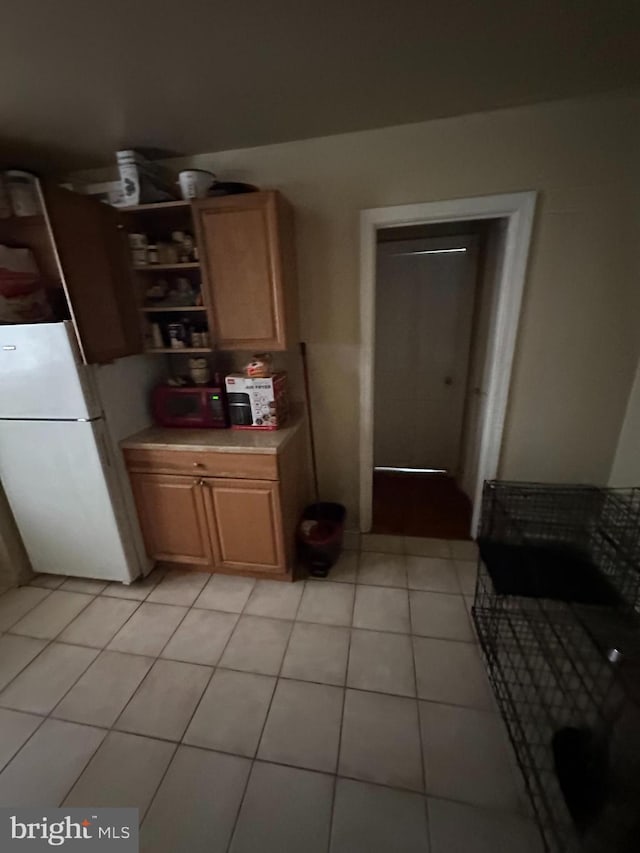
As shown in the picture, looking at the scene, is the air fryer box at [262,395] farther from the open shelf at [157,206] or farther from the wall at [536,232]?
the open shelf at [157,206]

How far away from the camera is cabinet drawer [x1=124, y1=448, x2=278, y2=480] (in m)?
1.78

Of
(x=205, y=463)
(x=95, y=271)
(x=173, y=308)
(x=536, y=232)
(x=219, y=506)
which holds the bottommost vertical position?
(x=219, y=506)

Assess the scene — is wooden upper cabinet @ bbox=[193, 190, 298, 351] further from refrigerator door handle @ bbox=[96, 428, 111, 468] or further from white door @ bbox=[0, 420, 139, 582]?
white door @ bbox=[0, 420, 139, 582]

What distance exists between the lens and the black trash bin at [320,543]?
2.01m

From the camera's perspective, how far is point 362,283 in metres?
1.93

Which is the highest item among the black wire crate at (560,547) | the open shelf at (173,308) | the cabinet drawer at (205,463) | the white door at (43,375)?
the open shelf at (173,308)

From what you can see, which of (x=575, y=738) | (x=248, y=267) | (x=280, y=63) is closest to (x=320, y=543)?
(x=575, y=738)

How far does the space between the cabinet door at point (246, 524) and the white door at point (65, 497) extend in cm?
54

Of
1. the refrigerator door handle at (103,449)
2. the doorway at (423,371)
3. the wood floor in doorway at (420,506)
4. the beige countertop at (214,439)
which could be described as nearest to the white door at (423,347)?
the doorway at (423,371)

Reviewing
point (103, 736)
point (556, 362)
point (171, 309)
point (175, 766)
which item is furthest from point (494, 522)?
point (171, 309)

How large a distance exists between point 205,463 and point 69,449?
2.29ft

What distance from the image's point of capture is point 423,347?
2943 mm

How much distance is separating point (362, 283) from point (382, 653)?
6.29 feet

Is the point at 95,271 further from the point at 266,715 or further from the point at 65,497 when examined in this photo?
the point at 266,715
